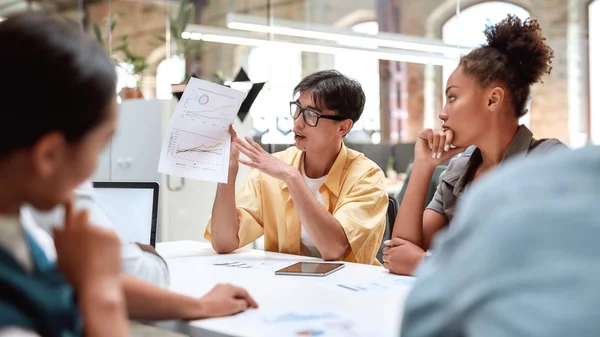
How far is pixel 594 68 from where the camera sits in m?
6.55

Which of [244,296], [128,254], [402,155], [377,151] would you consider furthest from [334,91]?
[377,151]

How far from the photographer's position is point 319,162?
2697mm

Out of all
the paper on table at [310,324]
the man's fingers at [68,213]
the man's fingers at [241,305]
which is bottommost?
the paper on table at [310,324]

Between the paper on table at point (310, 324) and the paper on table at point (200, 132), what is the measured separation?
90cm

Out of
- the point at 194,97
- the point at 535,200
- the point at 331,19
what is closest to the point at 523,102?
the point at 194,97

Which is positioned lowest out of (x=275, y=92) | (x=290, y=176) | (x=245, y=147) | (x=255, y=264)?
(x=255, y=264)

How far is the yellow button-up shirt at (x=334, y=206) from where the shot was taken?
→ 8.11 ft

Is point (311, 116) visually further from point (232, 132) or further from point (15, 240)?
point (15, 240)

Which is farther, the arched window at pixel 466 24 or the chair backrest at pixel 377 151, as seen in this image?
the chair backrest at pixel 377 151

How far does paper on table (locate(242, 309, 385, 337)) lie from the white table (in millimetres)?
26

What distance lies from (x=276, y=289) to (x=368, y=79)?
20.0 ft

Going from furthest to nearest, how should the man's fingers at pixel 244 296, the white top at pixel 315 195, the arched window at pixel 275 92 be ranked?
the arched window at pixel 275 92 → the white top at pixel 315 195 → the man's fingers at pixel 244 296

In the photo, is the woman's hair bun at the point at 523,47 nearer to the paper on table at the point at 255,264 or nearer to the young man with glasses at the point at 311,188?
the young man with glasses at the point at 311,188

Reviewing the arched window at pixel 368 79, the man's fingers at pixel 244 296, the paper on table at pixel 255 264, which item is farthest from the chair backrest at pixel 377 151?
the man's fingers at pixel 244 296
